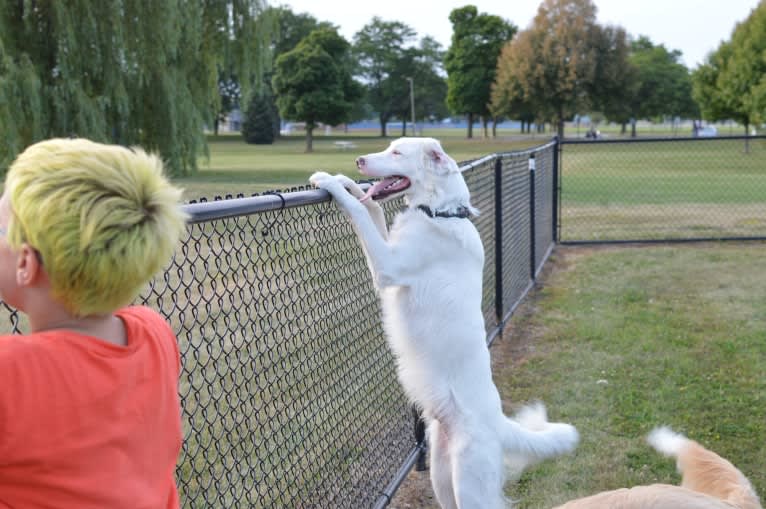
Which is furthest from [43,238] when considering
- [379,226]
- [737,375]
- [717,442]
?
[737,375]

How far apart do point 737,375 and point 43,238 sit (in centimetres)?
567

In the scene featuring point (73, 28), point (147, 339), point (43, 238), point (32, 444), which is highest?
point (73, 28)

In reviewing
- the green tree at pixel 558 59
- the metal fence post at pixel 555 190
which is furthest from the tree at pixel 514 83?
the metal fence post at pixel 555 190

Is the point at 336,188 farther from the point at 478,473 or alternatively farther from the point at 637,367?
the point at 637,367

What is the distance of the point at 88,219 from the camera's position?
1254mm

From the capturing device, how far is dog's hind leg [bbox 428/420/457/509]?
3385 millimetres

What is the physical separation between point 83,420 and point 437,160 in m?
2.81

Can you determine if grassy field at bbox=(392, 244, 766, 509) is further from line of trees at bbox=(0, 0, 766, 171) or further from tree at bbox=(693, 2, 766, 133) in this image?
tree at bbox=(693, 2, 766, 133)

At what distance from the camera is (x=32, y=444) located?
47.9 inches

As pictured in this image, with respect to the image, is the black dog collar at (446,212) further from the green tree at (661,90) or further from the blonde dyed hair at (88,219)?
the green tree at (661,90)

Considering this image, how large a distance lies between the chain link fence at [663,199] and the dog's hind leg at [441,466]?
7573 mm

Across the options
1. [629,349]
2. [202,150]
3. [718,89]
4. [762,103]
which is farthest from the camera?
[718,89]

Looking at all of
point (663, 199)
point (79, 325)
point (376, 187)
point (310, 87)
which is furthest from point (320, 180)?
point (310, 87)

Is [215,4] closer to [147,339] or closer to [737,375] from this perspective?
[737,375]
